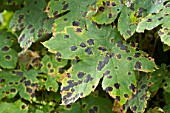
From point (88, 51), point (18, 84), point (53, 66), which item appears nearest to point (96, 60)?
point (88, 51)

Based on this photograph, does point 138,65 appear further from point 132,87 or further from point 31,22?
point 31,22

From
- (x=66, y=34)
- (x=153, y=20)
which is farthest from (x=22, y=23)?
(x=153, y=20)

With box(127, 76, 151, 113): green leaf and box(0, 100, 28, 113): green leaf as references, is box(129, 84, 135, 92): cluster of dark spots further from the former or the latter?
box(0, 100, 28, 113): green leaf

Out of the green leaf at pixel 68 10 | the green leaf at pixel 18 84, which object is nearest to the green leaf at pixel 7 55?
the green leaf at pixel 18 84

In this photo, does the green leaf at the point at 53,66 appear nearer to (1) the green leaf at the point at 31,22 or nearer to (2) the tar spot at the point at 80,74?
(1) the green leaf at the point at 31,22

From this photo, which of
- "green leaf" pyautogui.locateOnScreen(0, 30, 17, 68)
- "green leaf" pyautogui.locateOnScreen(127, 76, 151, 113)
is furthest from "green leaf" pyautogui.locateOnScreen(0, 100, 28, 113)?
"green leaf" pyautogui.locateOnScreen(127, 76, 151, 113)

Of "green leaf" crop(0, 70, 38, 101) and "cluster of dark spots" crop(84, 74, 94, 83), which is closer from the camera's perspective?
"cluster of dark spots" crop(84, 74, 94, 83)
